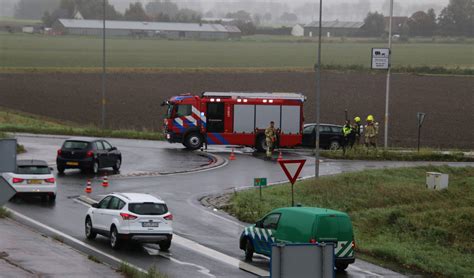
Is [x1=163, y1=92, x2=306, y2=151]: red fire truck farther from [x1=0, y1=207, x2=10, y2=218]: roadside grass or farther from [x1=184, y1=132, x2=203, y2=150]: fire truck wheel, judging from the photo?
[x1=0, y1=207, x2=10, y2=218]: roadside grass

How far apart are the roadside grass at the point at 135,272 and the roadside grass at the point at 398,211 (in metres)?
7.42

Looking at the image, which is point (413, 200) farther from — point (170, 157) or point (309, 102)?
point (309, 102)

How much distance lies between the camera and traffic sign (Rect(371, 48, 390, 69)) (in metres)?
52.5

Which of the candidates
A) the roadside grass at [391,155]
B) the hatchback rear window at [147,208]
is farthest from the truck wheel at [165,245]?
the roadside grass at [391,155]

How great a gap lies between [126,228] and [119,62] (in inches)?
4145

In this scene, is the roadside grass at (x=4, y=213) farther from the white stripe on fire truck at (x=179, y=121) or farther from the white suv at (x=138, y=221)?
the white stripe on fire truck at (x=179, y=121)

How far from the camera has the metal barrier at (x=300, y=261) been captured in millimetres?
11891

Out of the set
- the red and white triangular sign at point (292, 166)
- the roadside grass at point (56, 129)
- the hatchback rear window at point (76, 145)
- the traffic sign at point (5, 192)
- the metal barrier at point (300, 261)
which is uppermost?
the metal barrier at point (300, 261)

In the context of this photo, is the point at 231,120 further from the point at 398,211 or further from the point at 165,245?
the point at 165,245

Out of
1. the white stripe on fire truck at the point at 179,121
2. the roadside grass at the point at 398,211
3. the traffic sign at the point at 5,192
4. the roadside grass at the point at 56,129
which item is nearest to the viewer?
the traffic sign at the point at 5,192

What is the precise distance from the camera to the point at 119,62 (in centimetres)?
12812

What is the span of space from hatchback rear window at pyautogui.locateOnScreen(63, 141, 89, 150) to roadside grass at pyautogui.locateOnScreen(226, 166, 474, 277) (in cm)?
819

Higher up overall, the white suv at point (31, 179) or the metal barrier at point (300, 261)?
the metal barrier at point (300, 261)

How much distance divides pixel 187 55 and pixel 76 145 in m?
112
